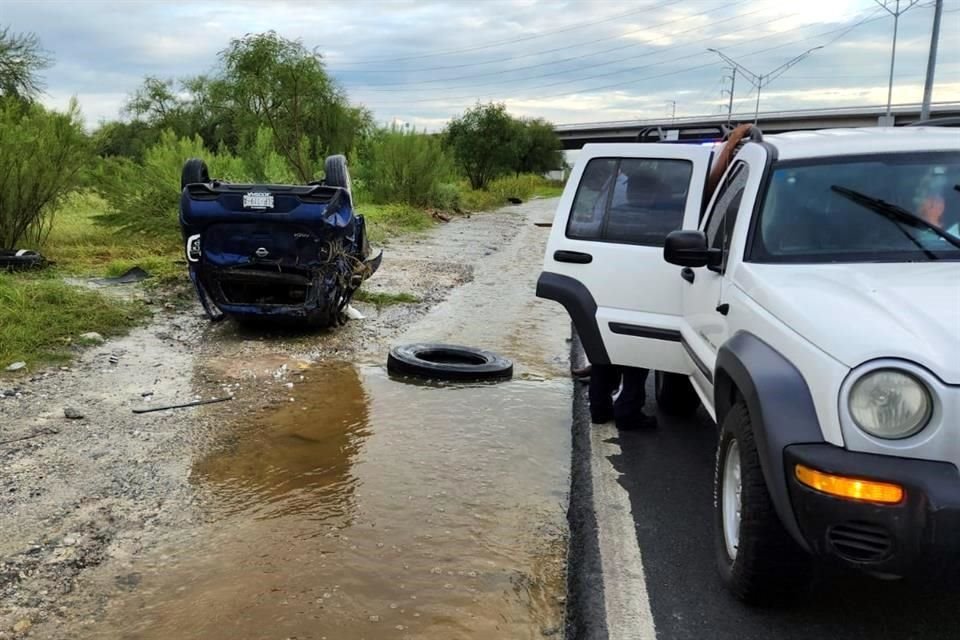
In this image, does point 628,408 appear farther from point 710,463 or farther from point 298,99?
point 298,99

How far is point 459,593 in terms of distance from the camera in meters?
3.74

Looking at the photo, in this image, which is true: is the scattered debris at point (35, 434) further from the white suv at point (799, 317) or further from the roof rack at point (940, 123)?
the roof rack at point (940, 123)

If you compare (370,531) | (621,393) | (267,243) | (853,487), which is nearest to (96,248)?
(267,243)

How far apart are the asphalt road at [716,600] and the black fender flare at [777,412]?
709 millimetres

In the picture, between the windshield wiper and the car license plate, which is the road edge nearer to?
the windshield wiper

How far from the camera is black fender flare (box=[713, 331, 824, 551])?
2.82 m

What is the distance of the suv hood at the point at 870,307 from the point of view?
8.68 feet

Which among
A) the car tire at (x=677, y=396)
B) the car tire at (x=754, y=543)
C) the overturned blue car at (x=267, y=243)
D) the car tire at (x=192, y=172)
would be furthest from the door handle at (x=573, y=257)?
the car tire at (x=192, y=172)

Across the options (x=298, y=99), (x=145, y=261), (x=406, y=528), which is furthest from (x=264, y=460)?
(x=298, y=99)

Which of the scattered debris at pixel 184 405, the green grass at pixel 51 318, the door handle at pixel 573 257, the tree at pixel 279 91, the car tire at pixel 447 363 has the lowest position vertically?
the scattered debris at pixel 184 405

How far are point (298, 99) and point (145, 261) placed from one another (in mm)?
13156

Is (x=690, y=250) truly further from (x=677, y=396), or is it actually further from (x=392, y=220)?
(x=392, y=220)

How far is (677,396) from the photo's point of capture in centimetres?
643

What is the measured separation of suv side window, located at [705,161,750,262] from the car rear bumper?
180cm
